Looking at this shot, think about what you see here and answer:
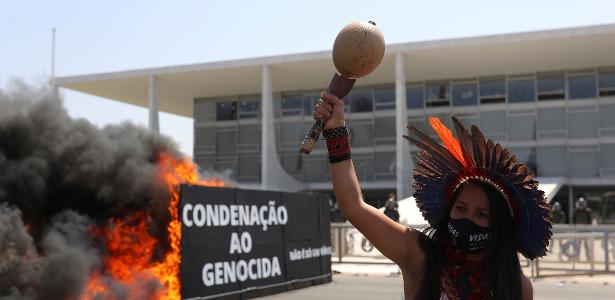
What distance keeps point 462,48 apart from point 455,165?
32019 mm

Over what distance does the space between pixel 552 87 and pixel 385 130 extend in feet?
31.8

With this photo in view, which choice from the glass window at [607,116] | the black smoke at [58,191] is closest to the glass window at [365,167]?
the glass window at [607,116]

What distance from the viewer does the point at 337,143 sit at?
85.1 inches

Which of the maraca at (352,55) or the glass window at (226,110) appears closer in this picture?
the maraca at (352,55)

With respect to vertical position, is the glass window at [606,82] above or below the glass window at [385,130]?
above

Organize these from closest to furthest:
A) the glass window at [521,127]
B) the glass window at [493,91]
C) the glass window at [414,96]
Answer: the glass window at [521,127] → the glass window at [493,91] → the glass window at [414,96]

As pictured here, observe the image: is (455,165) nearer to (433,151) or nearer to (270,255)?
(433,151)

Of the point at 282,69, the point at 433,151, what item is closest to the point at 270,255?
the point at 433,151

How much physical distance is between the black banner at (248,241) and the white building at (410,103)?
22.2 meters

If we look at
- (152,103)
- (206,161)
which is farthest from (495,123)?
(152,103)

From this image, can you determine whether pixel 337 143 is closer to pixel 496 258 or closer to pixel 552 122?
pixel 496 258

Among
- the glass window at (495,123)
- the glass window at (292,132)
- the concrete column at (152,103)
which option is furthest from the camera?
the glass window at (292,132)

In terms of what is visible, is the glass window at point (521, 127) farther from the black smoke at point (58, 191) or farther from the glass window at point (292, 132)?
the black smoke at point (58, 191)

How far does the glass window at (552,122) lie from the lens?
35812mm
